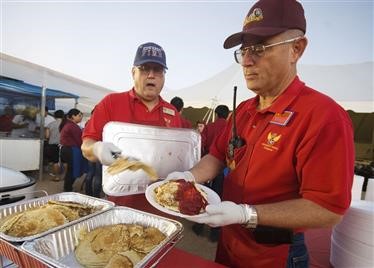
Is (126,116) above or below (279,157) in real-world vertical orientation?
above

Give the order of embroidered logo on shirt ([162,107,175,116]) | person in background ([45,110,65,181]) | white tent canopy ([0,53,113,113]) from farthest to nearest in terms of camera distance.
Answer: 1. person in background ([45,110,65,181])
2. white tent canopy ([0,53,113,113])
3. embroidered logo on shirt ([162,107,175,116])

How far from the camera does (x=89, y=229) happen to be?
1249 mm

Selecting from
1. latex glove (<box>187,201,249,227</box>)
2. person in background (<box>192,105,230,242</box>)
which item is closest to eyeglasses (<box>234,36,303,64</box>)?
latex glove (<box>187,201,249,227</box>)

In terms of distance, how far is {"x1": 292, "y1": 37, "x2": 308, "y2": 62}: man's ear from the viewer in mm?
1233

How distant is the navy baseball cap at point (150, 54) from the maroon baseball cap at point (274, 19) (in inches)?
37.0

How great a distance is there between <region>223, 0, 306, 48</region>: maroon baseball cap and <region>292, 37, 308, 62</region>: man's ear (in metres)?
0.06

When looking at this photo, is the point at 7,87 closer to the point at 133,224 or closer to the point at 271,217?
the point at 133,224

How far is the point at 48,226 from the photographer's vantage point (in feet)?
3.84

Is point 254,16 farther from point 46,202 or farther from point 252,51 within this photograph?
point 46,202

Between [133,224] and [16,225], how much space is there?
0.55 meters

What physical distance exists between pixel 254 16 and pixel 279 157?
0.76m

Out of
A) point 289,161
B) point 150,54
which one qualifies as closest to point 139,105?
point 150,54

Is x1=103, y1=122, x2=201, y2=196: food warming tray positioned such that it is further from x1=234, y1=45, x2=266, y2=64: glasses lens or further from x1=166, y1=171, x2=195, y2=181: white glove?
x1=234, y1=45, x2=266, y2=64: glasses lens

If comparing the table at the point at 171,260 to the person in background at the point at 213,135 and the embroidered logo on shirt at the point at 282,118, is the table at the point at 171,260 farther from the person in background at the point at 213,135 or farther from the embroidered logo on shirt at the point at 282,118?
the person in background at the point at 213,135
